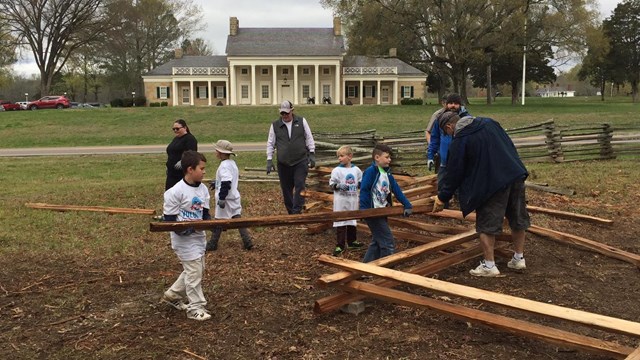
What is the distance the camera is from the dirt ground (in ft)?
13.7

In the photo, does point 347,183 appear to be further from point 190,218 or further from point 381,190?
point 190,218

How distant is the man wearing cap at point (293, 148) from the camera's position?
813 centimetres

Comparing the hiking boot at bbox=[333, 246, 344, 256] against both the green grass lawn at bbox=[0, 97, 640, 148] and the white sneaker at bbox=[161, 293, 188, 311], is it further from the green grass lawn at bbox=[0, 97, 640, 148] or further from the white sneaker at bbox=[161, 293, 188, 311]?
the green grass lawn at bbox=[0, 97, 640, 148]

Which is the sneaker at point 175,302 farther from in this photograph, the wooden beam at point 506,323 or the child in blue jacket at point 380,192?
the child in blue jacket at point 380,192

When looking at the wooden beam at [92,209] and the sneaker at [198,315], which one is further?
the wooden beam at [92,209]

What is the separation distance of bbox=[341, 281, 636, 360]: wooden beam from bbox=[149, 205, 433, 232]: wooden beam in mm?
774

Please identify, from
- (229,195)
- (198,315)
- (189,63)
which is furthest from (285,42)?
(198,315)

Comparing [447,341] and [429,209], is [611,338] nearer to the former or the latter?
[447,341]

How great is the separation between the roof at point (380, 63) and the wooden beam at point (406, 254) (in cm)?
5742

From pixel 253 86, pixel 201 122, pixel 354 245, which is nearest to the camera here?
pixel 354 245

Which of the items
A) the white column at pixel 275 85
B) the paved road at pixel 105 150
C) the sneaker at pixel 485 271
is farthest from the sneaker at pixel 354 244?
the white column at pixel 275 85

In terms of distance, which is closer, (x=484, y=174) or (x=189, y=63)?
(x=484, y=174)

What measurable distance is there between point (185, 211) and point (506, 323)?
2.74 m

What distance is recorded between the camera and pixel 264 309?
4.99 metres
